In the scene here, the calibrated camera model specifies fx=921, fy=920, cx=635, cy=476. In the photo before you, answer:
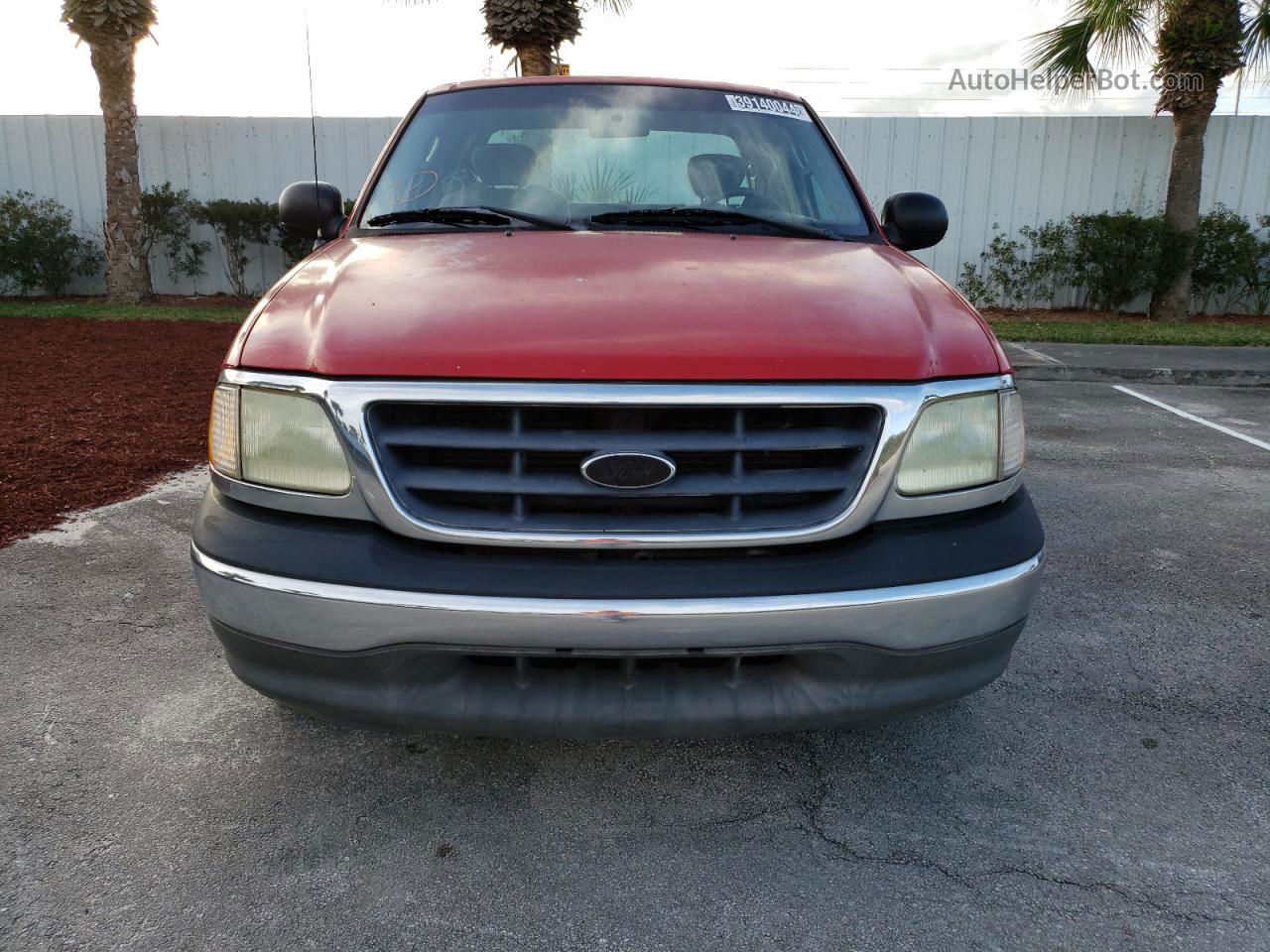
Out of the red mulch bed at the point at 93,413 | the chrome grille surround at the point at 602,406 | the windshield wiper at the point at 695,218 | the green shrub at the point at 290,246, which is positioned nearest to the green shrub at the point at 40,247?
the green shrub at the point at 290,246

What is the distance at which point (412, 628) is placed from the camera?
1.82 meters

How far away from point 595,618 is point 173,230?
48.6 feet

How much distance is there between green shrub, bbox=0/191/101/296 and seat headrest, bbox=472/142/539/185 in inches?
548

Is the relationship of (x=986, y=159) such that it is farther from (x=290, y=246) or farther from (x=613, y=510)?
(x=613, y=510)

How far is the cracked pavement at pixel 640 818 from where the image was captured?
6.15ft

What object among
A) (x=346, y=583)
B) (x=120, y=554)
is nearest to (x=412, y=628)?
(x=346, y=583)

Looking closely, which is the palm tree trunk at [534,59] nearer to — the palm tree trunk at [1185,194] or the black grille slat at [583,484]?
the palm tree trunk at [1185,194]

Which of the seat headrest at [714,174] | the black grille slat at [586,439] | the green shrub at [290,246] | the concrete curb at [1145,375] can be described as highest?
the seat headrest at [714,174]

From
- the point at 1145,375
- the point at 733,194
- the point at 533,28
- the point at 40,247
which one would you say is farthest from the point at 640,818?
the point at 40,247

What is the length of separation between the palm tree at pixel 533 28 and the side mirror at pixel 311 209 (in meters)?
8.71

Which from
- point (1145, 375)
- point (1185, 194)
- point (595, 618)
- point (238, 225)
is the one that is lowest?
point (1145, 375)

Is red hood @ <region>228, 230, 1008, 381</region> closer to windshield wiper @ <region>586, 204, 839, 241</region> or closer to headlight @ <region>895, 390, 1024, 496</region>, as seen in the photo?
headlight @ <region>895, 390, 1024, 496</region>

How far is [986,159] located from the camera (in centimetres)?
1355

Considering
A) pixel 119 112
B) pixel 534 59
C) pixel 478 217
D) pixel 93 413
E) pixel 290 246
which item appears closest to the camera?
pixel 478 217
